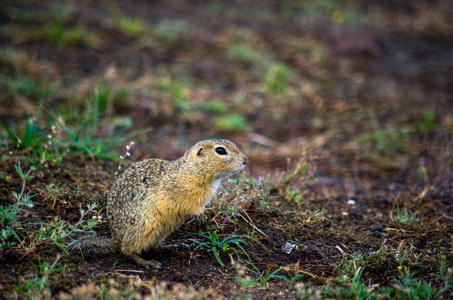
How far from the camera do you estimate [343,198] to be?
4797 millimetres

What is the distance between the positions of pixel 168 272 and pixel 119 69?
5305mm

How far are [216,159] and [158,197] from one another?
576 mm

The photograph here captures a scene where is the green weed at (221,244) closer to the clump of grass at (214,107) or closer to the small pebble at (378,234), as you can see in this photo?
the small pebble at (378,234)

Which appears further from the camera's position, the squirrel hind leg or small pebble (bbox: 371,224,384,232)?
small pebble (bbox: 371,224,384,232)

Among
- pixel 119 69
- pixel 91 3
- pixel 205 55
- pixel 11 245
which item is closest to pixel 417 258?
pixel 11 245

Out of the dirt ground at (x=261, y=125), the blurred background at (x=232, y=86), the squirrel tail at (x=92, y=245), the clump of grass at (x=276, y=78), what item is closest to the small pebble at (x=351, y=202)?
the dirt ground at (x=261, y=125)

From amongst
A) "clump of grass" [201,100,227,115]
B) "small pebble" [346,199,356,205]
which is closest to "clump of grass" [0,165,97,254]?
"small pebble" [346,199,356,205]

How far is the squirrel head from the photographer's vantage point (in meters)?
3.42

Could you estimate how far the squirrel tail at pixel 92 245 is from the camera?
3055mm

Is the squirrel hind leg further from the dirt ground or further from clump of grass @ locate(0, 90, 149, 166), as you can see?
clump of grass @ locate(0, 90, 149, 166)

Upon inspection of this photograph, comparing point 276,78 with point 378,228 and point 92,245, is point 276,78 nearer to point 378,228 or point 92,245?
point 378,228

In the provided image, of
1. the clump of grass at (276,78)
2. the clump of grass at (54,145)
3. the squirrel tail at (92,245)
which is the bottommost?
the squirrel tail at (92,245)

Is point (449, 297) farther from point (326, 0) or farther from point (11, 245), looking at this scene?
point (326, 0)

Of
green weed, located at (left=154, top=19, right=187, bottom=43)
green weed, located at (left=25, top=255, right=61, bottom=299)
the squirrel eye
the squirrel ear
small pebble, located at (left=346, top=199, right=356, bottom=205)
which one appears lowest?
small pebble, located at (left=346, top=199, right=356, bottom=205)
